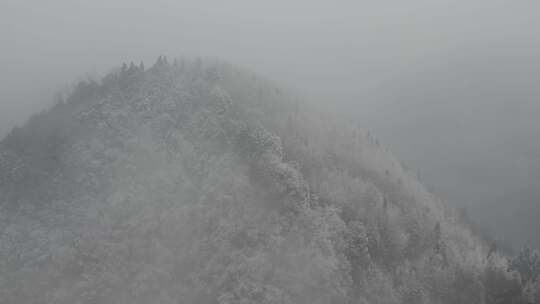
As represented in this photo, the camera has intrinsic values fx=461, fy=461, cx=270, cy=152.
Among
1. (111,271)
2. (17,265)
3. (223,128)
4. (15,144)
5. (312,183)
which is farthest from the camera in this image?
(15,144)

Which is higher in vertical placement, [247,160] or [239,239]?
[247,160]

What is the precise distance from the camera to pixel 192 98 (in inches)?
2657

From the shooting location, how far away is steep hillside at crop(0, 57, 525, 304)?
152 ft

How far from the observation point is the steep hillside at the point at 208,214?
46.4 m

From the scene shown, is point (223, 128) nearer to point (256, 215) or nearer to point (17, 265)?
point (256, 215)

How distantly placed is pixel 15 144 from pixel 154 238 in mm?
30173

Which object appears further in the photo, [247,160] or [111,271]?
[247,160]

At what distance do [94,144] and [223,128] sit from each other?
60.2 ft

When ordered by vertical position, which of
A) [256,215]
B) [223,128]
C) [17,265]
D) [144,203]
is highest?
[223,128]

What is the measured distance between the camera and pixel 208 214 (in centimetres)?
5053

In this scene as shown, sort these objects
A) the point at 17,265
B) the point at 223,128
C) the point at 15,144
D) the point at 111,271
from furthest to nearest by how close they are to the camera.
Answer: the point at 15,144, the point at 223,128, the point at 17,265, the point at 111,271

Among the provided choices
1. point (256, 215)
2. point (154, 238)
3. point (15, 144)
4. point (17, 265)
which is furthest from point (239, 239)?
point (15, 144)

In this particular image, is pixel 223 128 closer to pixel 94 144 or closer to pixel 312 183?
pixel 312 183

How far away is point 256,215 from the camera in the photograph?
49656 millimetres
